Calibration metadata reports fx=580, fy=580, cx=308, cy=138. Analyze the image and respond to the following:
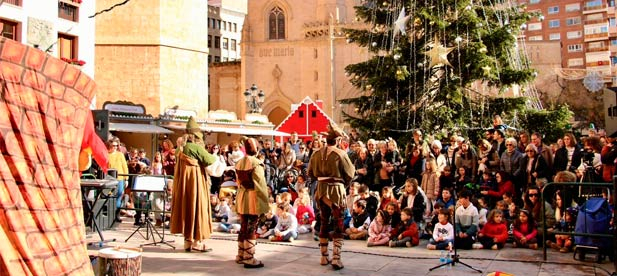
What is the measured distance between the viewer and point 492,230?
30.0 ft

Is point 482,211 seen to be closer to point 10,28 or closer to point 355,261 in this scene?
point 355,261

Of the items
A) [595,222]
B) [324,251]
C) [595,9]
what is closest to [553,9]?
[595,9]

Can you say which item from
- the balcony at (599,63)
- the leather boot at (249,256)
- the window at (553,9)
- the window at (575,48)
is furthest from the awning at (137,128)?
the window at (553,9)

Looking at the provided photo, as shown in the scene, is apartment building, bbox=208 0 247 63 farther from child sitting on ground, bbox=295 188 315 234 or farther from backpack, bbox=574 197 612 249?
backpack, bbox=574 197 612 249

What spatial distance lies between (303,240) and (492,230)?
312cm

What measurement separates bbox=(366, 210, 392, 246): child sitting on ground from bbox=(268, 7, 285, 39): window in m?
41.5

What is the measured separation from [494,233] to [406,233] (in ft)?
4.48

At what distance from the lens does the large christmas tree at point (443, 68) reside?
48.3 ft

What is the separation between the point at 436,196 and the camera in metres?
10.8

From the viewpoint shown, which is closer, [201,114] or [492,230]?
[492,230]

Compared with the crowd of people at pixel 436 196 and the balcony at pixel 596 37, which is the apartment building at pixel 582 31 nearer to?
the balcony at pixel 596 37

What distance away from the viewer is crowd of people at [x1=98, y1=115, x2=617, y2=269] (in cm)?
806

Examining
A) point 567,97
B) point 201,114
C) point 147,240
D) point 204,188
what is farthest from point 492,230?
point 567,97

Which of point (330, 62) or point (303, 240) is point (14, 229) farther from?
point (330, 62)
